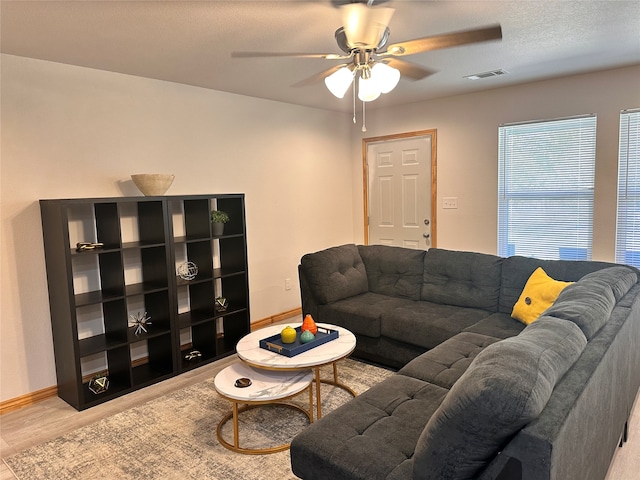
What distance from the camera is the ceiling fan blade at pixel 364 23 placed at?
2.13m

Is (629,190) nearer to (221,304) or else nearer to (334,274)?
(334,274)

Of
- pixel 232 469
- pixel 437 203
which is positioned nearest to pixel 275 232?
pixel 437 203

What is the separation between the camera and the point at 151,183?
3.42 m

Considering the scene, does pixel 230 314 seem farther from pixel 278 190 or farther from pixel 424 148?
pixel 424 148

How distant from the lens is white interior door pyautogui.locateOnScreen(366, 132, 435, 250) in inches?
204

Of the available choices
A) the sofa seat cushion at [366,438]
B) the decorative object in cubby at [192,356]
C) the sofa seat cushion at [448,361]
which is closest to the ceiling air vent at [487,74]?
A: the sofa seat cushion at [448,361]

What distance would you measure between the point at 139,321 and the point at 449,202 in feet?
11.1

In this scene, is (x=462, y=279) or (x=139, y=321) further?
(x=462, y=279)

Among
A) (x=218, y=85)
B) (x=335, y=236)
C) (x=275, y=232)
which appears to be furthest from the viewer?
(x=335, y=236)

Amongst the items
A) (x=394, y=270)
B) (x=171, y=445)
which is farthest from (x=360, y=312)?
(x=171, y=445)

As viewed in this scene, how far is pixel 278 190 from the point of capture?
489cm

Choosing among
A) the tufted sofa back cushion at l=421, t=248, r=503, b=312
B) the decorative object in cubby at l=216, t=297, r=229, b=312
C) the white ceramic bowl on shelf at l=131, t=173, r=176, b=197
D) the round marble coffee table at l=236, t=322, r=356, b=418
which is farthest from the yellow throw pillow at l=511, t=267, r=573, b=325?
the white ceramic bowl on shelf at l=131, t=173, r=176, b=197

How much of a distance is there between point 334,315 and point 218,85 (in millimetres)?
2297

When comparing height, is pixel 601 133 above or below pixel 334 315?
above
